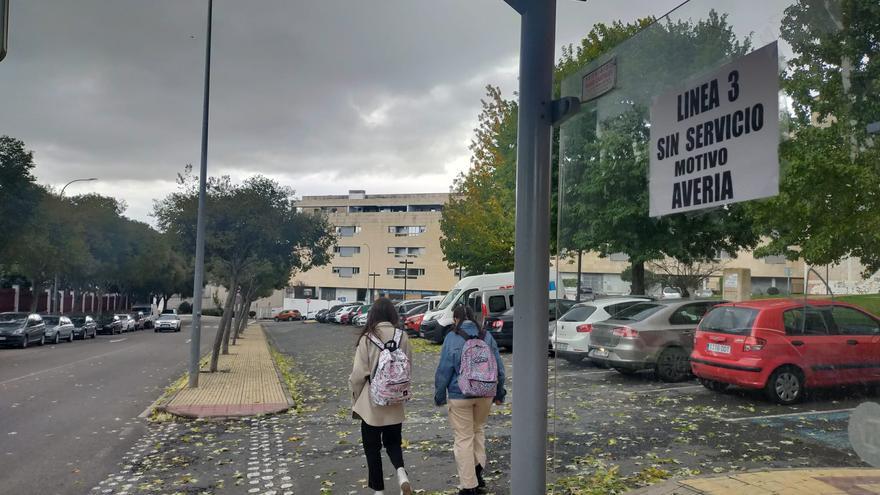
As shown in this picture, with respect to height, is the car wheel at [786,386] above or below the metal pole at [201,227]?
below

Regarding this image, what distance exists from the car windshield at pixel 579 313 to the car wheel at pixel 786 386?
1468mm

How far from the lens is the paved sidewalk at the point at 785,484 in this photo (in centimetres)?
333

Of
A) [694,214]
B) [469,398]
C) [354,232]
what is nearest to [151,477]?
[469,398]

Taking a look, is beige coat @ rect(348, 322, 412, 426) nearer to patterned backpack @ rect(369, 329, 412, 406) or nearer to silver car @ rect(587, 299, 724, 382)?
patterned backpack @ rect(369, 329, 412, 406)

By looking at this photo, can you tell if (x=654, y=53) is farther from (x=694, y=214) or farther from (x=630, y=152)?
(x=694, y=214)

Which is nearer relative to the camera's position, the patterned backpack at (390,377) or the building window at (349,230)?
the patterned backpack at (390,377)

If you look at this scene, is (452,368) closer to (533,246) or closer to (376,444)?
(376,444)

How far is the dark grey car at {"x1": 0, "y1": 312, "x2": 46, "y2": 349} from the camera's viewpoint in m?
25.3

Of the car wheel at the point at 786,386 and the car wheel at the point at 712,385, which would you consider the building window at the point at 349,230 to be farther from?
the car wheel at the point at 786,386

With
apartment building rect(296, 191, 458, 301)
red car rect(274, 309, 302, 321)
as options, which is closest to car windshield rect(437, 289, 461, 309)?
red car rect(274, 309, 302, 321)

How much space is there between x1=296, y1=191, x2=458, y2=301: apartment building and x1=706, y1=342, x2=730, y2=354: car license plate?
238 ft

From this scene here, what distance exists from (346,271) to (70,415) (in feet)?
249

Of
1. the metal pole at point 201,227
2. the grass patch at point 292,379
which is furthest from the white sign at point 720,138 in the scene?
the metal pole at point 201,227

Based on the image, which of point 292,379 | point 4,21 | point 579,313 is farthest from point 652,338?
point 292,379
